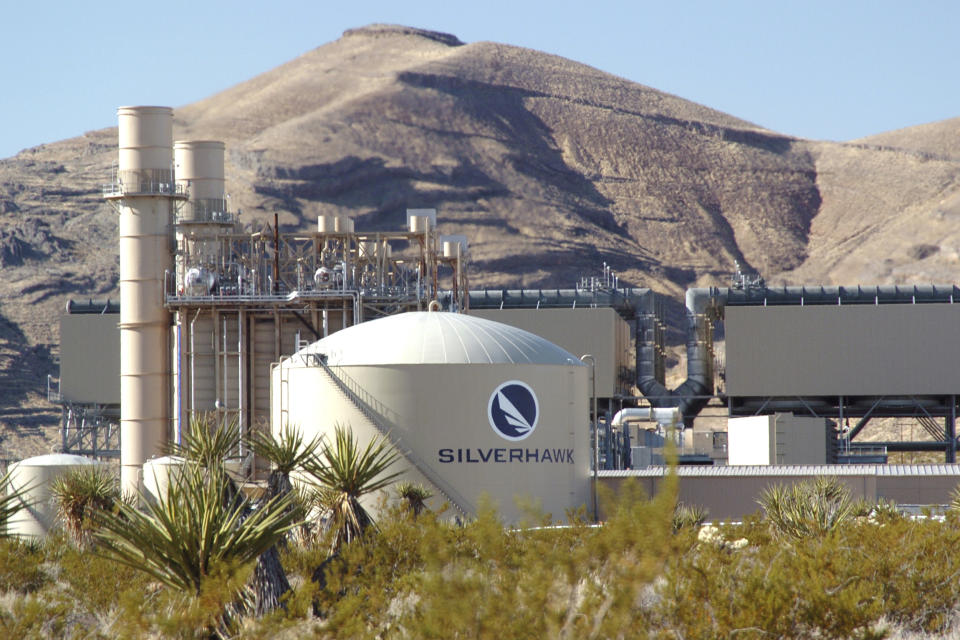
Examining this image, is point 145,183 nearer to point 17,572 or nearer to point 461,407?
point 461,407

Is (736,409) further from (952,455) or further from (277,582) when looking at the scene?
(277,582)

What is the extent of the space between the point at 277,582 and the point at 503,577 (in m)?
5.58

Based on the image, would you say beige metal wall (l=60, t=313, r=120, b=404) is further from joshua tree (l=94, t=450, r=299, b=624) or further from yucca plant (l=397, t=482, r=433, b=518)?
joshua tree (l=94, t=450, r=299, b=624)

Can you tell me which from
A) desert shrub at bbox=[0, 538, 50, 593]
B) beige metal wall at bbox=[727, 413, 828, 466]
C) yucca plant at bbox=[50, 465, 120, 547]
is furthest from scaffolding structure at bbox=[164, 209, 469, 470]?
desert shrub at bbox=[0, 538, 50, 593]

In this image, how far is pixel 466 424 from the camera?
33.4 meters

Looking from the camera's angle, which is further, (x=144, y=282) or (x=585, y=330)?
(x=585, y=330)

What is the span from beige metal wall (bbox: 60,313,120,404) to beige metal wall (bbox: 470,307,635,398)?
1905 centimetres

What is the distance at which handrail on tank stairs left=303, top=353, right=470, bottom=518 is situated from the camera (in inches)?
1294

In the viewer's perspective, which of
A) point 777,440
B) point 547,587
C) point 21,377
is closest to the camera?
point 547,587

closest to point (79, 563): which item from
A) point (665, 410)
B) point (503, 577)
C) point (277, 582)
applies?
point (277, 582)

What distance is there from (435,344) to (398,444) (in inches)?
111

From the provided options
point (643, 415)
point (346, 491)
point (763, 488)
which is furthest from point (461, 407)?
point (643, 415)

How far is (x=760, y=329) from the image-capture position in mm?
68750

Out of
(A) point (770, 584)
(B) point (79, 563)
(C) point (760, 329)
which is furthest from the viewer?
(C) point (760, 329)
